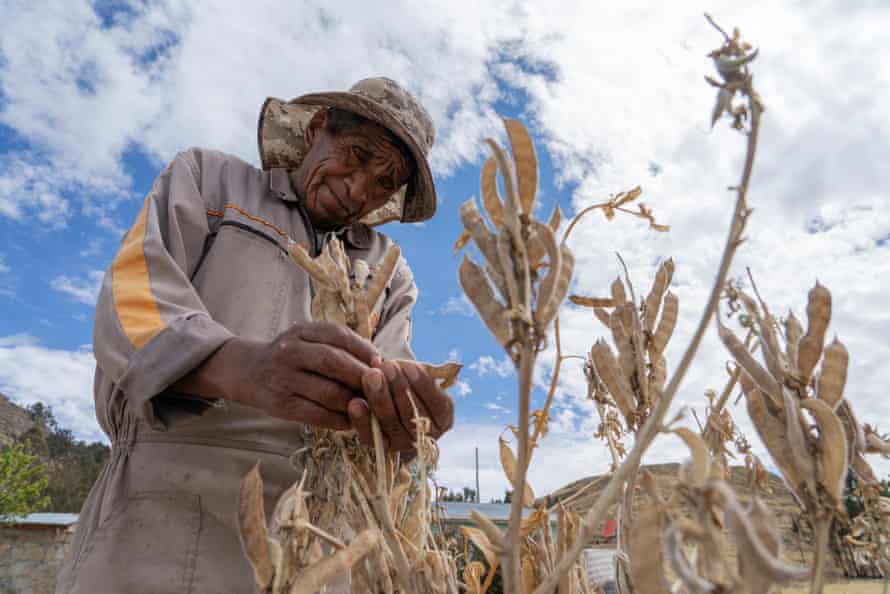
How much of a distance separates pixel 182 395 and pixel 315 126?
108cm

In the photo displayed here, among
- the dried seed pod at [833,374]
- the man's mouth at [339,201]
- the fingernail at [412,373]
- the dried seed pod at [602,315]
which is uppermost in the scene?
the man's mouth at [339,201]

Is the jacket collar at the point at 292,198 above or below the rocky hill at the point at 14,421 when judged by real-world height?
below

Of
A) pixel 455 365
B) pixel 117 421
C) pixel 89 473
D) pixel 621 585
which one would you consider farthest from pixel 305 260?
pixel 89 473

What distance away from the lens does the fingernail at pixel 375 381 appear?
2.20 feet

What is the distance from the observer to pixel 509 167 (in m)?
0.35

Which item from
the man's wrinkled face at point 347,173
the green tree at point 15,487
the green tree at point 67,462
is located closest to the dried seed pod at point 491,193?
the man's wrinkled face at point 347,173

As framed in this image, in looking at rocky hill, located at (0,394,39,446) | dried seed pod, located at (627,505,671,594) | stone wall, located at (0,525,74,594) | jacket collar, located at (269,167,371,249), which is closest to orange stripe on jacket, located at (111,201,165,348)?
jacket collar, located at (269,167,371,249)

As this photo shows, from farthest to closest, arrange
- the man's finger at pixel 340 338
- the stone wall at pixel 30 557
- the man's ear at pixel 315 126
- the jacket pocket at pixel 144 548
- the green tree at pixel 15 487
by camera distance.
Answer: the green tree at pixel 15 487 < the stone wall at pixel 30 557 < the man's ear at pixel 315 126 < the jacket pocket at pixel 144 548 < the man's finger at pixel 340 338

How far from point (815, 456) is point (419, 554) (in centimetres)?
36

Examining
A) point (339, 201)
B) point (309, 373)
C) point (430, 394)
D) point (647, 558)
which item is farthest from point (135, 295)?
point (647, 558)

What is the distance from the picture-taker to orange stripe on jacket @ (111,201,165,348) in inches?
35.4

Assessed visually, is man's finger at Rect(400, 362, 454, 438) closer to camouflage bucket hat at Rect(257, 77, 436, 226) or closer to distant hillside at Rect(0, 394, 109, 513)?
camouflage bucket hat at Rect(257, 77, 436, 226)

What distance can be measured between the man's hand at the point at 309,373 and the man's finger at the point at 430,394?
54 millimetres

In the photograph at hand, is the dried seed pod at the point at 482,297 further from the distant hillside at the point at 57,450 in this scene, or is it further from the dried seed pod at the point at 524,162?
the distant hillside at the point at 57,450
